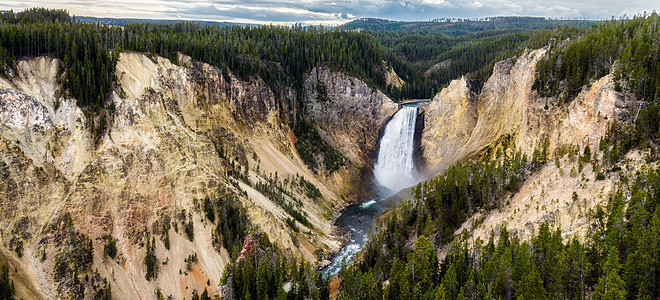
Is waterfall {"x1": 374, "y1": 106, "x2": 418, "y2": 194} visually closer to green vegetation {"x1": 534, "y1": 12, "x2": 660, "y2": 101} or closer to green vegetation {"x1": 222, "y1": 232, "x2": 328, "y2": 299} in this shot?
green vegetation {"x1": 534, "y1": 12, "x2": 660, "y2": 101}

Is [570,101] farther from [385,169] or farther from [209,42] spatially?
[209,42]

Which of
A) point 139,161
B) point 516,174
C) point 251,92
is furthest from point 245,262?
point 251,92

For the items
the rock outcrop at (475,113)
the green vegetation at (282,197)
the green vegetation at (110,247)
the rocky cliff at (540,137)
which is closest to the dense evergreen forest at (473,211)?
the rocky cliff at (540,137)

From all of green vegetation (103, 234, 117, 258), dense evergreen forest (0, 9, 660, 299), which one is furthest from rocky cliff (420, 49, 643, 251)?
green vegetation (103, 234, 117, 258)

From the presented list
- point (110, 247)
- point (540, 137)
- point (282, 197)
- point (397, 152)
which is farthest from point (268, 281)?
point (397, 152)

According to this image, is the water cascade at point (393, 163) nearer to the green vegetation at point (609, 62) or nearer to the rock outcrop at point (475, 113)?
the rock outcrop at point (475, 113)

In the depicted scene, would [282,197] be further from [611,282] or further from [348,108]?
[611,282]
